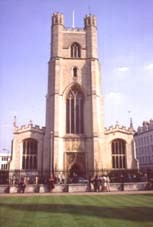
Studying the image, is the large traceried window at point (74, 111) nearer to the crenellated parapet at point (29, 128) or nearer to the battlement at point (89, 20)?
the crenellated parapet at point (29, 128)

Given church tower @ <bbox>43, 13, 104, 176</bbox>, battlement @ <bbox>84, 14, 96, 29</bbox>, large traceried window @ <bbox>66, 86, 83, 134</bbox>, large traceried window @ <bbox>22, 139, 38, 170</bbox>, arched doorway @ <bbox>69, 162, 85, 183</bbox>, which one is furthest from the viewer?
battlement @ <bbox>84, 14, 96, 29</bbox>

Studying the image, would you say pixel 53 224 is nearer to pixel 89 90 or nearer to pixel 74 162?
pixel 74 162

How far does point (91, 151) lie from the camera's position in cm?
3672

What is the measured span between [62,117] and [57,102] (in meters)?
2.45

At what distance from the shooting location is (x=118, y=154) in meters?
40.0

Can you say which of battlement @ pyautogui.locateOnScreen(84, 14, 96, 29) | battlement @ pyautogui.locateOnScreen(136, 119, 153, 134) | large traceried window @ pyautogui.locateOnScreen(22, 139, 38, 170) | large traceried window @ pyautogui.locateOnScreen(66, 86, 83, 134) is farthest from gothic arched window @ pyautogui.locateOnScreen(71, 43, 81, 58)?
battlement @ pyautogui.locateOnScreen(136, 119, 153, 134)

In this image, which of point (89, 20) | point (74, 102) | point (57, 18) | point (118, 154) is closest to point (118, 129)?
point (118, 154)

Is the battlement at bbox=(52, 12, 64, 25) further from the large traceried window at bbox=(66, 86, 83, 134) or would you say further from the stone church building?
the large traceried window at bbox=(66, 86, 83, 134)

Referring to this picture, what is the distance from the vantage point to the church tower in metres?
36.7

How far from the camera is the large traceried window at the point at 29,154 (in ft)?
125

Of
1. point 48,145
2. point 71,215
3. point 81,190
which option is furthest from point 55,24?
point 71,215

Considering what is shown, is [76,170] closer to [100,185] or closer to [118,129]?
[118,129]

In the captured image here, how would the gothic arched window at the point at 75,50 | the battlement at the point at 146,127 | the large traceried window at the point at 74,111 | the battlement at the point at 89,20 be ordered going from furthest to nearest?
the battlement at the point at 146,127 → the battlement at the point at 89,20 → the gothic arched window at the point at 75,50 → the large traceried window at the point at 74,111

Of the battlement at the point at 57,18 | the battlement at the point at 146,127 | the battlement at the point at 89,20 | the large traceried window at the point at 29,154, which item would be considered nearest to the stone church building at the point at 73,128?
the large traceried window at the point at 29,154
